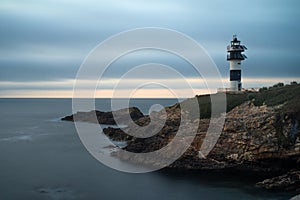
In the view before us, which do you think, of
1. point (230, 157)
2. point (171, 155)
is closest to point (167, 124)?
point (171, 155)

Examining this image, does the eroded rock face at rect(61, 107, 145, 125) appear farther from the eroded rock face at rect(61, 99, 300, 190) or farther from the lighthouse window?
the eroded rock face at rect(61, 99, 300, 190)

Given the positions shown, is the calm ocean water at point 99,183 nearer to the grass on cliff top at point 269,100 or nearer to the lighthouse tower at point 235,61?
the grass on cliff top at point 269,100

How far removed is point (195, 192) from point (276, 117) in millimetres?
8019

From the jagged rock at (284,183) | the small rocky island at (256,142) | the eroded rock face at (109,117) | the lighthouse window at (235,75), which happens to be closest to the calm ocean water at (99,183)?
the jagged rock at (284,183)

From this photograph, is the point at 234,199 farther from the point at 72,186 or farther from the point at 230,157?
the point at 72,186

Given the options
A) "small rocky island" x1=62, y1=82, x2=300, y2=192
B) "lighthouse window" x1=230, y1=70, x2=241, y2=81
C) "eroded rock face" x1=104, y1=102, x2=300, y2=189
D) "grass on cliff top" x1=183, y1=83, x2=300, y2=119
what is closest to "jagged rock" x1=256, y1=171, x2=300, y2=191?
"small rocky island" x1=62, y1=82, x2=300, y2=192

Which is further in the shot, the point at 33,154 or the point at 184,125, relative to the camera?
the point at 33,154

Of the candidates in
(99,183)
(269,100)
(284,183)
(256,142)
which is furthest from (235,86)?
(99,183)

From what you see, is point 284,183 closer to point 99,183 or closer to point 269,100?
point 269,100

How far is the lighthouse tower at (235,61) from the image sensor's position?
34406 mm

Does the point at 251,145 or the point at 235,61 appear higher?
the point at 235,61

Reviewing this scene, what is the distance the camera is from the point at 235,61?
34.6 meters

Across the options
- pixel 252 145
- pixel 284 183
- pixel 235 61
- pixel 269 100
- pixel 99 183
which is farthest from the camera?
pixel 235 61

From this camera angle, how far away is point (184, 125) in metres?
27.0
